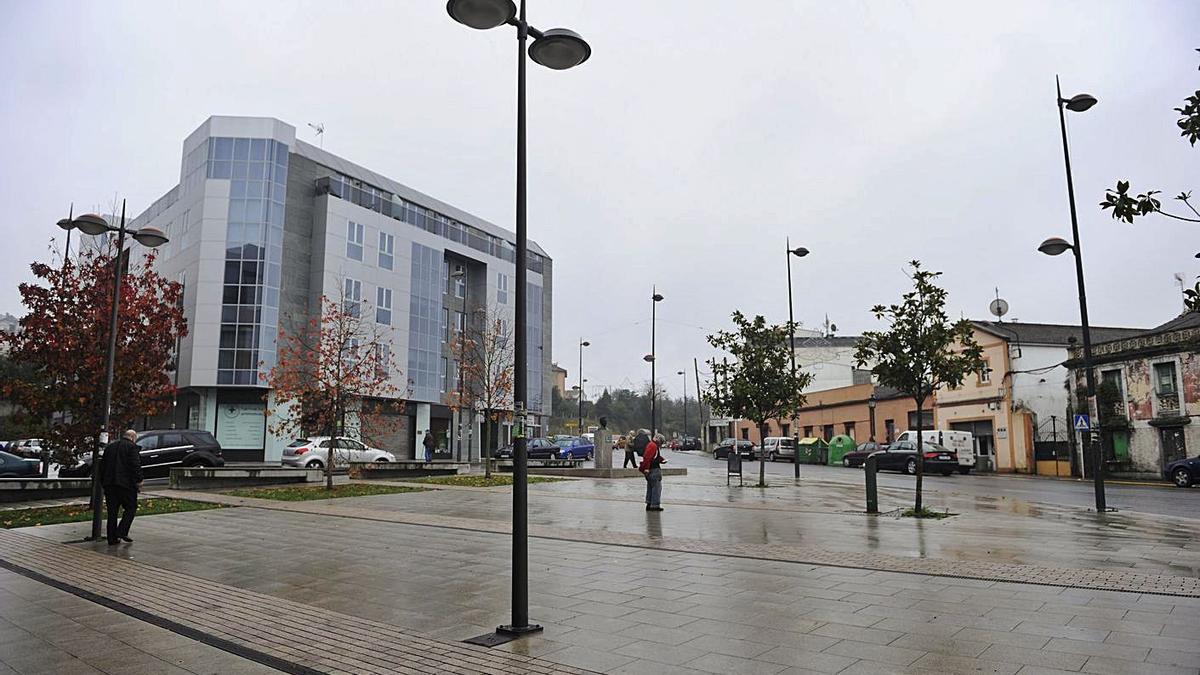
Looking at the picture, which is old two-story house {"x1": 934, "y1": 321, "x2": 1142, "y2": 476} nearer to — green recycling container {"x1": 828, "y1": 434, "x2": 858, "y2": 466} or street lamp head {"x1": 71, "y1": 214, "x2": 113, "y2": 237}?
green recycling container {"x1": 828, "y1": 434, "x2": 858, "y2": 466}

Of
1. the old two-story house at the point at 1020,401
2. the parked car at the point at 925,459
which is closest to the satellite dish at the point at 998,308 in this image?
the old two-story house at the point at 1020,401

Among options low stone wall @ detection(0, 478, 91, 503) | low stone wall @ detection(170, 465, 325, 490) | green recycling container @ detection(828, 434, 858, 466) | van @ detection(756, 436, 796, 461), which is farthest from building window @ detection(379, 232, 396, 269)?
low stone wall @ detection(0, 478, 91, 503)

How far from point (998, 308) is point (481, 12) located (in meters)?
46.0

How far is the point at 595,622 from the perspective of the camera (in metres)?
6.55

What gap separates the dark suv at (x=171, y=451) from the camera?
25.6 metres

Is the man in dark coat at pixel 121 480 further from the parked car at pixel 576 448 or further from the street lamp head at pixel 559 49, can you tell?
the parked car at pixel 576 448

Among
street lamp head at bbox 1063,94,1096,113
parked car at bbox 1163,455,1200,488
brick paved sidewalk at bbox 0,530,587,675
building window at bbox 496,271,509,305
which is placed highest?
building window at bbox 496,271,509,305

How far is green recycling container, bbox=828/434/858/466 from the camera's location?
146 ft

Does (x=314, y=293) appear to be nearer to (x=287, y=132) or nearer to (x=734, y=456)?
(x=287, y=132)

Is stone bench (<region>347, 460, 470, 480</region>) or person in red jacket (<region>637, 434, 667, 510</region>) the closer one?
person in red jacket (<region>637, 434, 667, 510</region>)

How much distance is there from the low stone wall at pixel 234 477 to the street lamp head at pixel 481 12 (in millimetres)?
20768

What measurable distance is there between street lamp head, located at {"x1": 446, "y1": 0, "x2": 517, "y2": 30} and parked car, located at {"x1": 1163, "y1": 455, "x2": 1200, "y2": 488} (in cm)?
3020

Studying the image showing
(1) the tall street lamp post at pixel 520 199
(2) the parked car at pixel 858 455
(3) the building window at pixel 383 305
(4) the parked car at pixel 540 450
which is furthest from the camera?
(3) the building window at pixel 383 305

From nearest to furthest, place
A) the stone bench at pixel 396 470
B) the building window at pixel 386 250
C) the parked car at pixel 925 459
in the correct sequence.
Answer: the stone bench at pixel 396 470
the parked car at pixel 925 459
the building window at pixel 386 250
